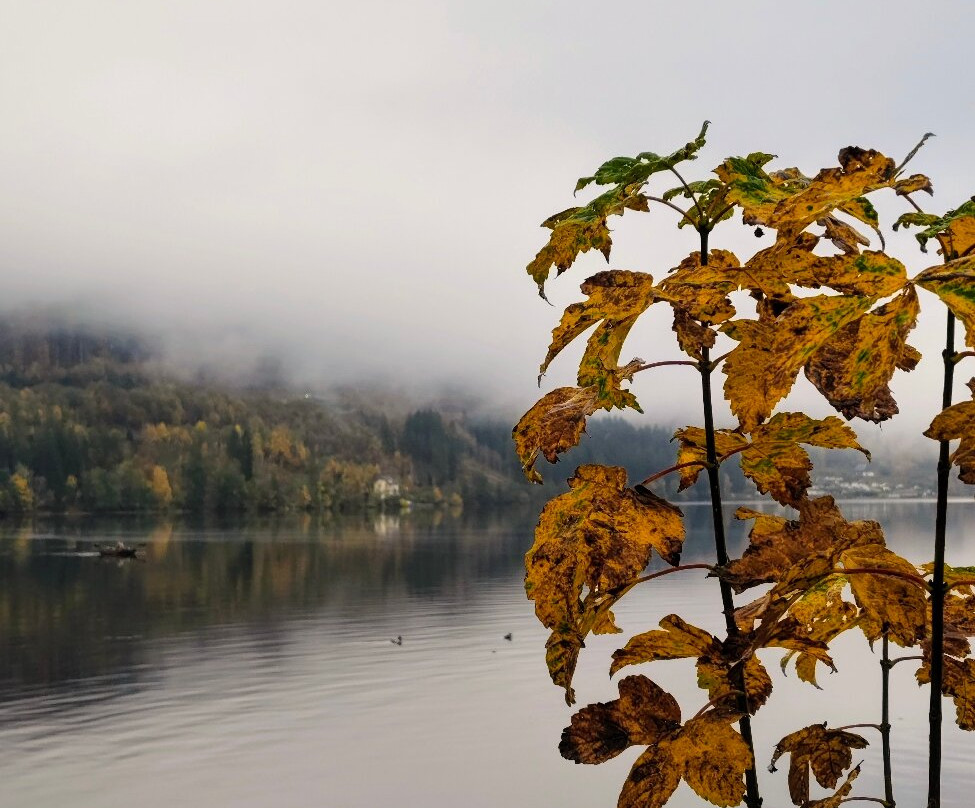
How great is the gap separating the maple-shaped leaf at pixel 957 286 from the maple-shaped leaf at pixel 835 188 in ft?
0.71

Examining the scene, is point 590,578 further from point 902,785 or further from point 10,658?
point 10,658

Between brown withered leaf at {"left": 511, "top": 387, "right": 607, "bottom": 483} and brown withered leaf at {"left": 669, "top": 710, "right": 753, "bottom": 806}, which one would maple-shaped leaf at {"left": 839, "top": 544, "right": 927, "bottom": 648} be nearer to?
brown withered leaf at {"left": 669, "top": 710, "right": 753, "bottom": 806}

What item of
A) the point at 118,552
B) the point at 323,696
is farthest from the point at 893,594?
the point at 118,552

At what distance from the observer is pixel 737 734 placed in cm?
148

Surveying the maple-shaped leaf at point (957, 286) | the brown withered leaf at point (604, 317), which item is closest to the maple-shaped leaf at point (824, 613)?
the brown withered leaf at point (604, 317)

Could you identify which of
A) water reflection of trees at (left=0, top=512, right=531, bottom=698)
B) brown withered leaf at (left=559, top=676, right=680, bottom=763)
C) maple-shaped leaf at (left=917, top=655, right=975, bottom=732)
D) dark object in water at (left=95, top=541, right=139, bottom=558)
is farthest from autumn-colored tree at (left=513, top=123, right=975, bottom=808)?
dark object in water at (left=95, top=541, right=139, bottom=558)

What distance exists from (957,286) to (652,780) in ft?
2.81

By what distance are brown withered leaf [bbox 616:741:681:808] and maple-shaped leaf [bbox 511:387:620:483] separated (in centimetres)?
47

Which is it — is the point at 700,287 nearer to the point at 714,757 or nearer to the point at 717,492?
the point at 717,492

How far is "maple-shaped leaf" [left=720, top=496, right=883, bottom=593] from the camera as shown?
1537 millimetres

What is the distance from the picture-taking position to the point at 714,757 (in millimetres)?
1481

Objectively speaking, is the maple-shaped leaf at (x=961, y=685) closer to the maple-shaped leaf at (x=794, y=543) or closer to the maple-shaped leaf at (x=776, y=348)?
the maple-shaped leaf at (x=794, y=543)

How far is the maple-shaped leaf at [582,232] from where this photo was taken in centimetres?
157

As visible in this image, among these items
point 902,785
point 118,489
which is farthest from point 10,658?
point 118,489
